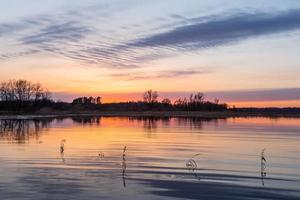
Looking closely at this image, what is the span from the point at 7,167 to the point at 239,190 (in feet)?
43.0

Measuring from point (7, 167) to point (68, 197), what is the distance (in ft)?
31.8

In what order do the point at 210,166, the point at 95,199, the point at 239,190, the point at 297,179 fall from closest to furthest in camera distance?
the point at 95,199, the point at 239,190, the point at 297,179, the point at 210,166

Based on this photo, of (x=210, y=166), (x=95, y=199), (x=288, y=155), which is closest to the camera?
(x=95, y=199)

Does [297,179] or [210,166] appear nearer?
[297,179]

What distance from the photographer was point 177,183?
73.7 ft

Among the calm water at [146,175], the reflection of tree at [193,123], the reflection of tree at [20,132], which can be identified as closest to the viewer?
the calm water at [146,175]

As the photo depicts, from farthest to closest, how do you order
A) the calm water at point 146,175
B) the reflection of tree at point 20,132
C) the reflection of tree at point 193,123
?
the reflection of tree at point 193,123 < the reflection of tree at point 20,132 < the calm water at point 146,175

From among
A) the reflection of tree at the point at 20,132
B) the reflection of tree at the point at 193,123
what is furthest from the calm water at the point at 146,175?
the reflection of tree at the point at 193,123

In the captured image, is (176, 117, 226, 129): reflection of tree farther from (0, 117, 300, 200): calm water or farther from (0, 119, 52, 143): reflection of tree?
(0, 117, 300, 200): calm water

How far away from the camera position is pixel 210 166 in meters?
29.2

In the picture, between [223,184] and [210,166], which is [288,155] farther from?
[223,184]

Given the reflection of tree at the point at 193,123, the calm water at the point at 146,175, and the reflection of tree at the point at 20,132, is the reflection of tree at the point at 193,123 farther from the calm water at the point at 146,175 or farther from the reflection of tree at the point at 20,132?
the calm water at the point at 146,175

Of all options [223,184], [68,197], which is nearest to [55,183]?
[68,197]

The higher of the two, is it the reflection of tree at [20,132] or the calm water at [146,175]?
the reflection of tree at [20,132]
